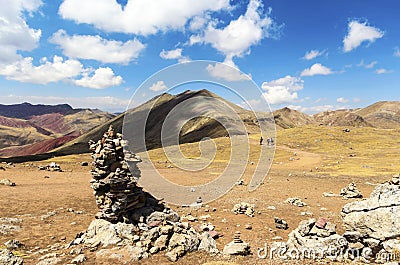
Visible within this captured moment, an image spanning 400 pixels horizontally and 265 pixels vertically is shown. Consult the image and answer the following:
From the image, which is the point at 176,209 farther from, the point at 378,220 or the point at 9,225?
the point at 378,220

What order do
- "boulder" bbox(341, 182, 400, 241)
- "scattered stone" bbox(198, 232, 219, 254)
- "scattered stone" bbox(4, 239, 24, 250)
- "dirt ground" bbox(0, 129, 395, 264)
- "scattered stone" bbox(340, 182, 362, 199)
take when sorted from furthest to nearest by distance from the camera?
1. "scattered stone" bbox(340, 182, 362, 199)
2. "dirt ground" bbox(0, 129, 395, 264)
3. "scattered stone" bbox(4, 239, 24, 250)
4. "scattered stone" bbox(198, 232, 219, 254)
5. "boulder" bbox(341, 182, 400, 241)

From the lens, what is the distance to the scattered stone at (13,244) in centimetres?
2003

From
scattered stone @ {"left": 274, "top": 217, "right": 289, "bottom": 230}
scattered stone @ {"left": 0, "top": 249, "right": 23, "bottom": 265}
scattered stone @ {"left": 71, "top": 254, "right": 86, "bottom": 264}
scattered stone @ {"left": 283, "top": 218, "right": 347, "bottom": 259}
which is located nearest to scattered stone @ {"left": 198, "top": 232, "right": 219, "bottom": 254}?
scattered stone @ {"left": 283, "top": 218, "right": 347, "bottom": 259}

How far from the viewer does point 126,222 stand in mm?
22312

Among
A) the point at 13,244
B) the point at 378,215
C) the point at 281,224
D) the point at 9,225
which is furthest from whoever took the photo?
the point at 281,224

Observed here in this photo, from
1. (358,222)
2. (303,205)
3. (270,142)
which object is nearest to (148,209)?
(358,222)

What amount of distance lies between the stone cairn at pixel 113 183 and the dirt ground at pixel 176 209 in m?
3.94

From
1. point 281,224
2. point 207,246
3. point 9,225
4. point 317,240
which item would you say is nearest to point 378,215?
point 317,240

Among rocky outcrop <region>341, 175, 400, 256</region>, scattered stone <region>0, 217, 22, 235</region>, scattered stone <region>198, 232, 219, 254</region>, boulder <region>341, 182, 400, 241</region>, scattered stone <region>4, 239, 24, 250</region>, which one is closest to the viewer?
rocky outcrop <region>341, 175, 400, 256</region>

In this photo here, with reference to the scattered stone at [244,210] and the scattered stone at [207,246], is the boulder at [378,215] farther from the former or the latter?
the scattered stone at [244,210]

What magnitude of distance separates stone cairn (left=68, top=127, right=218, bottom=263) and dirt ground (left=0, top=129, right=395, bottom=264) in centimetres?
85

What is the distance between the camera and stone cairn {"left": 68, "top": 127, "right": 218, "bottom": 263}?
18.8 m

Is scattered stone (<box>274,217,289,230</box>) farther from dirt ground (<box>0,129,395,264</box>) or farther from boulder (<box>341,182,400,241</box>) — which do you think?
boulder (<box>341,182,400,241</box>)

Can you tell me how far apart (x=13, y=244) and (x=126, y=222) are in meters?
8.45
